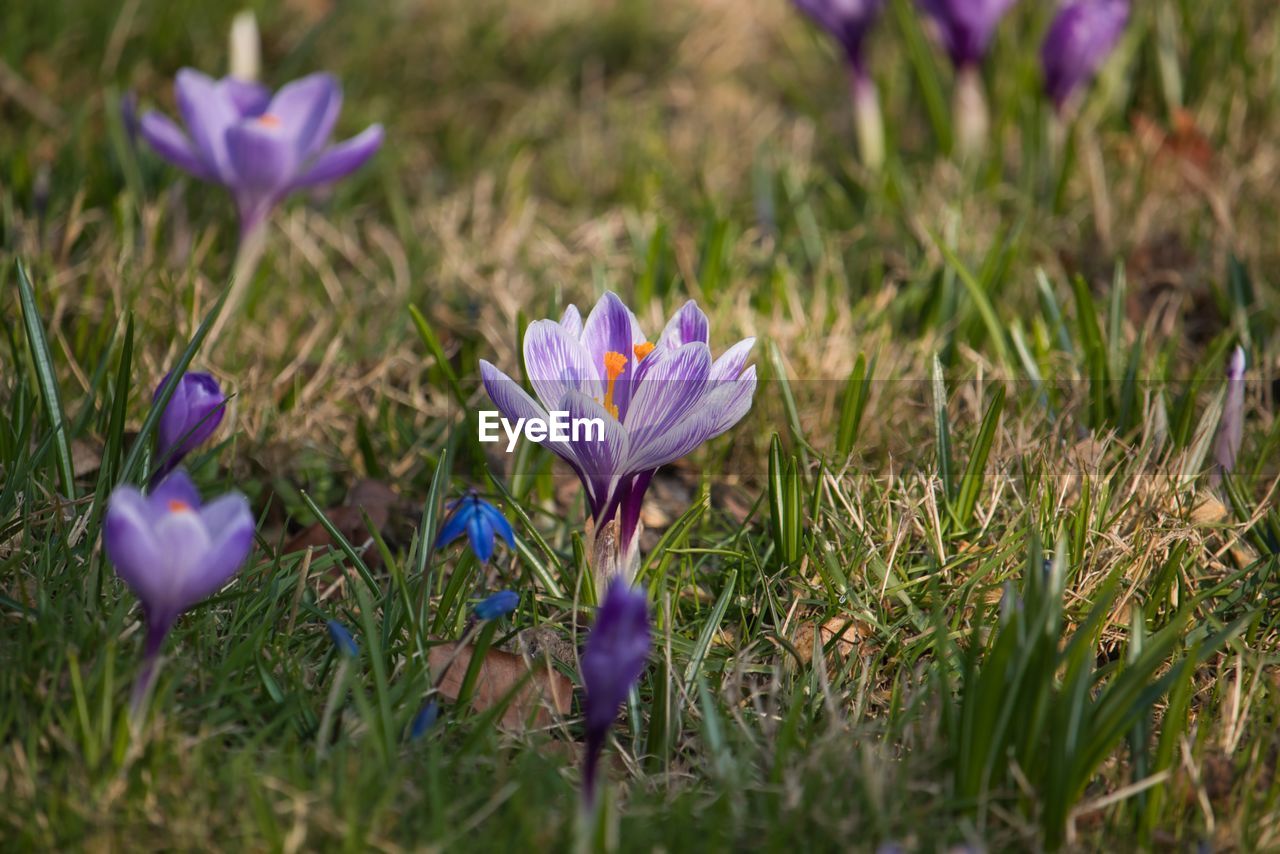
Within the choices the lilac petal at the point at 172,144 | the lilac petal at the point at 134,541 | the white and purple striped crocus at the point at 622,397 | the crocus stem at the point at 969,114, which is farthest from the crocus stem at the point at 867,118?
the lilac petal at the point at 134,541

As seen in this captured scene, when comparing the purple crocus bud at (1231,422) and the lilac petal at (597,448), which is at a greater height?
the lilac petal at (597,448)

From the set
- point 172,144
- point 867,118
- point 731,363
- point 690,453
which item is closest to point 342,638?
point 731,363

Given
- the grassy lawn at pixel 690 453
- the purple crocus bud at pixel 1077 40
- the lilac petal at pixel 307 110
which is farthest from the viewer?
the purple crocus bud at pixel 1077 40

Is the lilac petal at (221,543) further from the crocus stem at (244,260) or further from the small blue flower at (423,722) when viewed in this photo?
the crocus stem at (244,260)

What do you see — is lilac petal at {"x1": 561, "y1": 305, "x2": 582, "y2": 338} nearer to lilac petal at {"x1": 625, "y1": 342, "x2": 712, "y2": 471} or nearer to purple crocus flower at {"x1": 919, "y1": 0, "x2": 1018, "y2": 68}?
lilac petal at {"x1": 625, "y1": 342, "x2": 712, "y2": 471}

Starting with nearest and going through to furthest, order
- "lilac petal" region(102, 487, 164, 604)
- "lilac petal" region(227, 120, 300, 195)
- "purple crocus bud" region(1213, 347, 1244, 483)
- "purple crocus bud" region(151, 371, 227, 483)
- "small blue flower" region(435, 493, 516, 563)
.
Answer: "lilac petal" region(102, 487, 164, 604), "small blue flower" region(435, 493, 516, 563), "purple crocus bud" region(151, 371, 227, 483), "purple crocus bud" region(1213, 347, 1244, 483), "lilac petal" region(227, 120, 300, 195)

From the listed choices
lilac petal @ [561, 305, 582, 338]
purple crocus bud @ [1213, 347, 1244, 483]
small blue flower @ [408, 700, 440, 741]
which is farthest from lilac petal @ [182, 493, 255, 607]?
purple crocus bud @ [1213, 347, 1244, 483]
